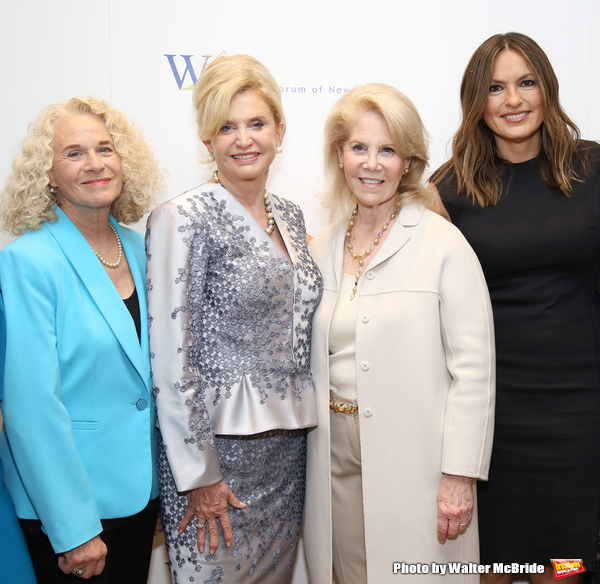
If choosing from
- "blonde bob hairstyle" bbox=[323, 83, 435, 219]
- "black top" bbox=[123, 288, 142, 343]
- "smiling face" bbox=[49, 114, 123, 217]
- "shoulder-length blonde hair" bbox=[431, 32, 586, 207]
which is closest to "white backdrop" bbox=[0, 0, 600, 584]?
"shoulder-length blonde hair" bbox=[431, 32, 586, 207]

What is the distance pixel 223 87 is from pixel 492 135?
107cm

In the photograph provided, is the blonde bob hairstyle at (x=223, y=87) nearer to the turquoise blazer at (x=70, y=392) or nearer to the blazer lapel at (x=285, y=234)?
the blazer lapel at (x=285, y=234)

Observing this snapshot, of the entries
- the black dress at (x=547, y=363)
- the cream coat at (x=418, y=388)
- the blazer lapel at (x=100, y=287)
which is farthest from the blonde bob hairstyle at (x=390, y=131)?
the blazer lapel at (x=100, y=287)

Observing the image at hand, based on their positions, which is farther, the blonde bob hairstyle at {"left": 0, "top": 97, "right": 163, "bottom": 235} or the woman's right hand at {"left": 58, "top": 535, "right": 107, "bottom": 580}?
the blonde bob hairstyle at {"left": 0, "top": 97, "right": 163, "bottom": 235}

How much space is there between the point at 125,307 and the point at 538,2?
231 centimetres

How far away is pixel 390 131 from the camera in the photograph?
190 centimetres

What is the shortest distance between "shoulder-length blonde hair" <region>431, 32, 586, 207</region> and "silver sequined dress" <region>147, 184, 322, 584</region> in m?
0.77

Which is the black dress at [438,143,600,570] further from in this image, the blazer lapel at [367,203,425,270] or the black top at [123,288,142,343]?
the black top at [123,288,142,343]

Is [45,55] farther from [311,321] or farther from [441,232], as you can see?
[441,232]

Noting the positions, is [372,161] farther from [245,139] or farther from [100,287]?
[100,287]

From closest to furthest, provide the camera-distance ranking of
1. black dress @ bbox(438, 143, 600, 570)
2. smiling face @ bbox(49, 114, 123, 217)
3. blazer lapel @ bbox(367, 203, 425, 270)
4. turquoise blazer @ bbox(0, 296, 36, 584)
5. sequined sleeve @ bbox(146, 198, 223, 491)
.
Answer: turquoise blazer @ bbox(0, 296, 36, 584) → sequined sleeve @ bbox(146, 198, 223, 491) → smiling face @ bbox(49, 114, 123, 217) → blazer lapel @ bbox(367, 203, 425, 270) → black dress @ bbox(438, 143, 600, 570)

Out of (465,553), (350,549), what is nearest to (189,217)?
(350,549)

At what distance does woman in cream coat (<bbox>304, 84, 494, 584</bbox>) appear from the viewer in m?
1.83

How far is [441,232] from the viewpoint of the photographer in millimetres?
1902
